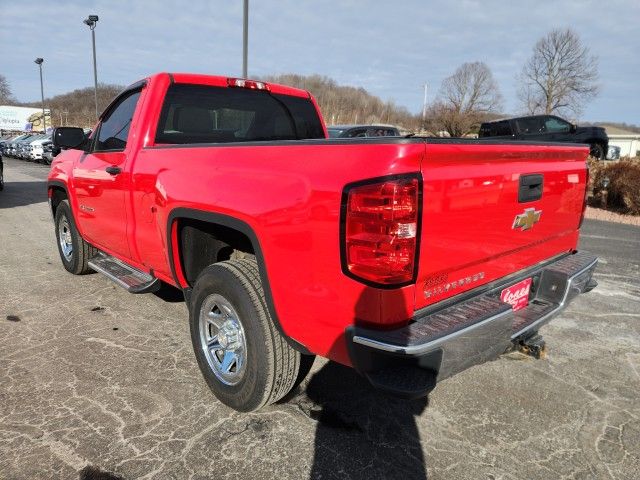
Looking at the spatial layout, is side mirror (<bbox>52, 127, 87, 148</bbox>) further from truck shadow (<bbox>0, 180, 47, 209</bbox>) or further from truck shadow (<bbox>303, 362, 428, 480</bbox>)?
truck shadow (<bbox>0, 180, 47, 209</bbox>)

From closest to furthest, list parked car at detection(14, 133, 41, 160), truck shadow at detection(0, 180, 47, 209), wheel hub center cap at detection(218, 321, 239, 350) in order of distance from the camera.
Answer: wheel hub center cap at detection(218, 321, 239, 350), truck shadow at detection(0, 180, 47, 209), parked car at detection(14, 133, 41, 160)

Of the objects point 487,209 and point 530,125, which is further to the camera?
point 530,125

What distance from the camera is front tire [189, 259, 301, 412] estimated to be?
2.36 m

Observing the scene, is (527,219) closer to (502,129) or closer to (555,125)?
(502,129)

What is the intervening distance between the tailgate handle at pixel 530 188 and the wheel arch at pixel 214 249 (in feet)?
4.49

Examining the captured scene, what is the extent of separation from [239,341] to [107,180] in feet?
6.43

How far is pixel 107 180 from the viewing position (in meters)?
3.68

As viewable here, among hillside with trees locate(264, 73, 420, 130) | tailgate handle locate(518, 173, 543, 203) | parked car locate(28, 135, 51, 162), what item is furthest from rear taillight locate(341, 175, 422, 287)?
hillside with trees locate(264, 73, 420, 130)

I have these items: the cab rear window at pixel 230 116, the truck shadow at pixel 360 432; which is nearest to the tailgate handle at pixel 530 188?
the truck shadow at pixel 360 432

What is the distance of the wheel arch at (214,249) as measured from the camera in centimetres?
225

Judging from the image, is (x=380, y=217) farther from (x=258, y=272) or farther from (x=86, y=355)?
(x=86, y=355)

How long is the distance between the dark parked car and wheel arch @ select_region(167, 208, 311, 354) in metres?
14.4

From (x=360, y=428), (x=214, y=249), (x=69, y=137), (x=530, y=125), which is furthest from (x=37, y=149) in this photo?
(x=360, y=428)

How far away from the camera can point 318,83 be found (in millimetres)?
78375
